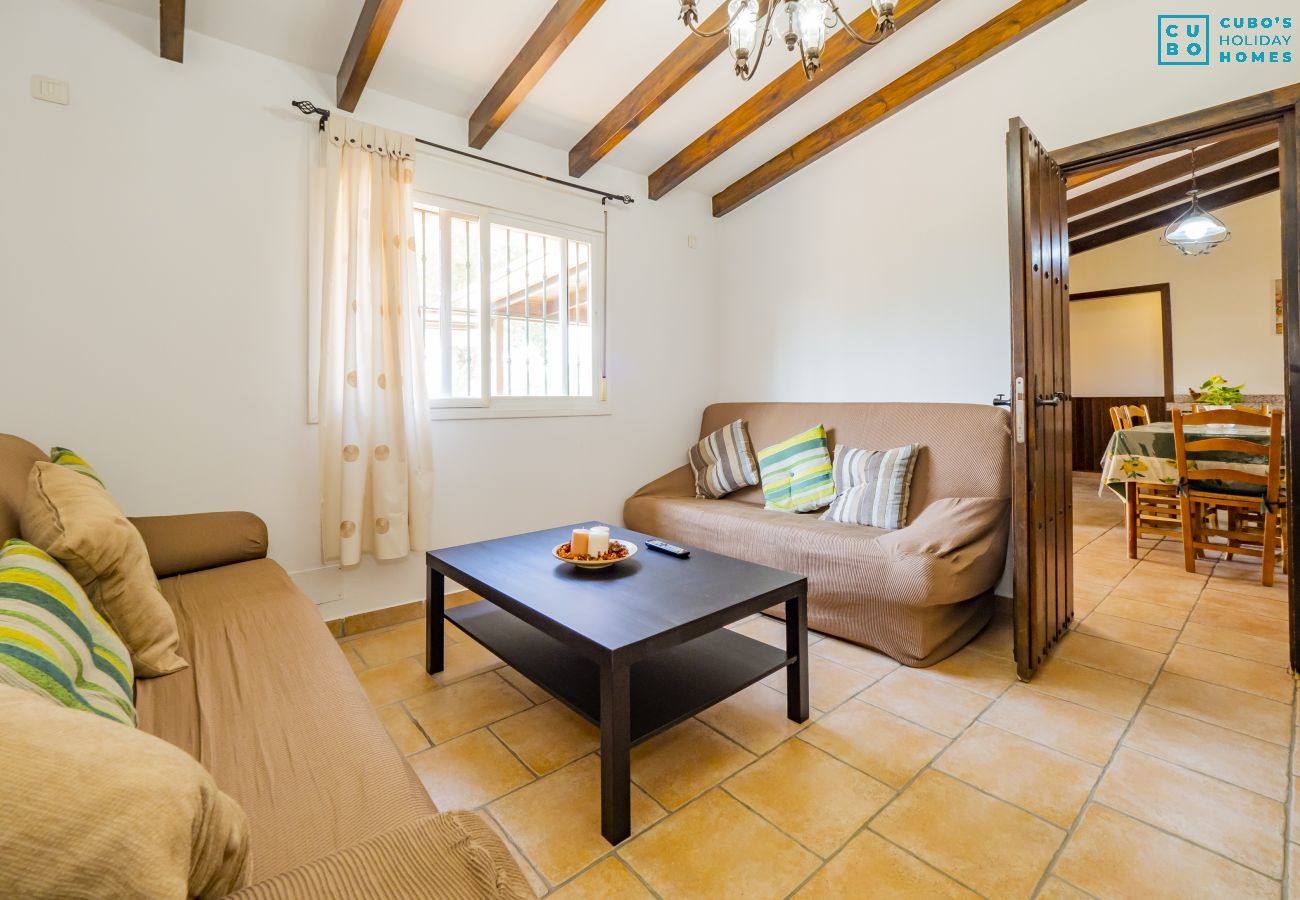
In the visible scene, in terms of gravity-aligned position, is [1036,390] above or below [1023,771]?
above

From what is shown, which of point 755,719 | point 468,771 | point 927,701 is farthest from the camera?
point 927,701

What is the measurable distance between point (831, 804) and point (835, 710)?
19.7 inches

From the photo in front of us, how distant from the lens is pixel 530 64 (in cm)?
254

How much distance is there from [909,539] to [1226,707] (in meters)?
1.11

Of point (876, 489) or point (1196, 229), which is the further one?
point (1196, 229)

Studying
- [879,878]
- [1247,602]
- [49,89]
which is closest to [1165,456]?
[1247,602]

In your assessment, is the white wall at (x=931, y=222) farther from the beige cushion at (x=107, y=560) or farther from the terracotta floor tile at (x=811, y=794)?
the beige cushion at (x=107, y=560)

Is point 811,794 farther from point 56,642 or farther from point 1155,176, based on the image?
point 1155,176

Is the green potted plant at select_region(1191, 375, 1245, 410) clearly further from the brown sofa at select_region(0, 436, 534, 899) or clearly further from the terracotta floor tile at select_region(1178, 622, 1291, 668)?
the brown sofa at select_region(0, 436, 534, 899)

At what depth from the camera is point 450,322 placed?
3062 millimetres

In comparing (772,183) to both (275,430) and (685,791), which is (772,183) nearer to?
(275,430)

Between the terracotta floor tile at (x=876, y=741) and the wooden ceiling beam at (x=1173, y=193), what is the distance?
5.26 metres

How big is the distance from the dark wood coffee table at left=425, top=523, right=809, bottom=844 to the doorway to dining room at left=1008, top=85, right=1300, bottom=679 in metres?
1.11

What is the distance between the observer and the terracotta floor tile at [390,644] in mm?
2484
